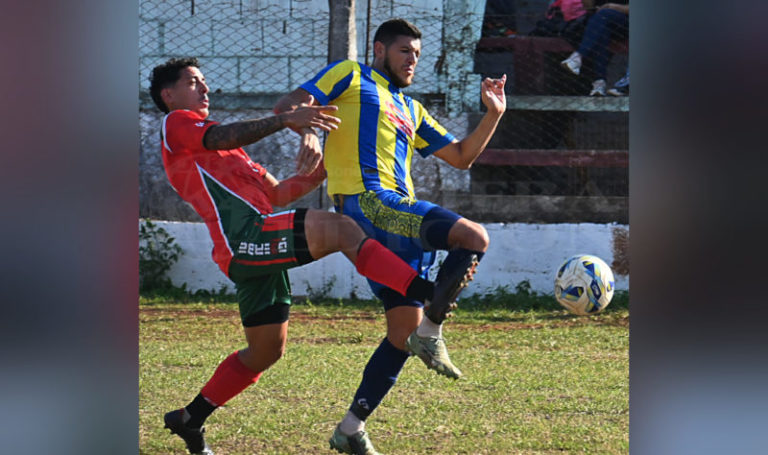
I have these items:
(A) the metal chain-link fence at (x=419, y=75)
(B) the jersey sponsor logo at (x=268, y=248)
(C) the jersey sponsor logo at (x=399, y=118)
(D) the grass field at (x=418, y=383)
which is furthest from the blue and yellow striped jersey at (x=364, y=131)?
(A) the metal chain-link fence at (x=419, y=75)

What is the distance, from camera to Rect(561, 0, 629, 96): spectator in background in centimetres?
911

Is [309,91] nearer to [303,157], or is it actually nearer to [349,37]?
[303,157]

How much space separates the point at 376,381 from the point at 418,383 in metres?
1.43

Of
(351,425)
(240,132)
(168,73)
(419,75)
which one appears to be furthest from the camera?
(419,75)

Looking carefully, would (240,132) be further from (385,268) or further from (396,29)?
(396,29)

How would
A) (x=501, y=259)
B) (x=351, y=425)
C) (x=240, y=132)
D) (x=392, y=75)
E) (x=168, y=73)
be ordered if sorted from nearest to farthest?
(x=240, y=132) < (x=351, y=425) < (x=168, y=73) < (x=392, y=75) < (x=501, y=259)

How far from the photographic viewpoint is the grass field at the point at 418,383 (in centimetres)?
384

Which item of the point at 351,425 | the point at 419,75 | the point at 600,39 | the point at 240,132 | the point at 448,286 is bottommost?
the point at 351,425

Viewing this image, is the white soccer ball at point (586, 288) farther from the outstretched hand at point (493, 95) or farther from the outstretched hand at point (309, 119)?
the outstretched hand at point (309, 119)

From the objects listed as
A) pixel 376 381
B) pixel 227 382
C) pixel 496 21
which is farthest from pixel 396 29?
pixel 496 21

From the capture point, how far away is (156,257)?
8.57m
